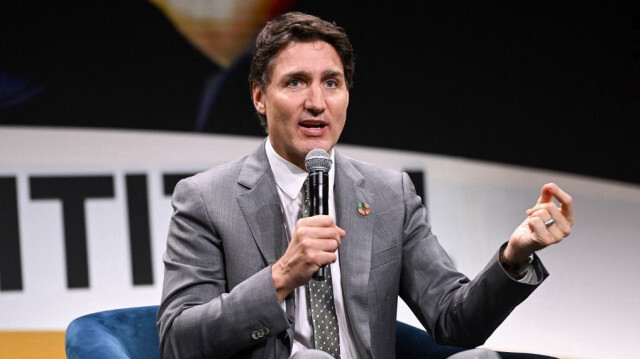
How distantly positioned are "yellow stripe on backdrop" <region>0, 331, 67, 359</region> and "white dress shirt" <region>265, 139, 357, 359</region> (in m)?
2.05

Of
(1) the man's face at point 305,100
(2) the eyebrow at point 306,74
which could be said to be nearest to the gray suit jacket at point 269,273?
(1) the man's face at point 305,100

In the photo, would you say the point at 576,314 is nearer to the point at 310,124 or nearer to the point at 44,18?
the point at 310,124

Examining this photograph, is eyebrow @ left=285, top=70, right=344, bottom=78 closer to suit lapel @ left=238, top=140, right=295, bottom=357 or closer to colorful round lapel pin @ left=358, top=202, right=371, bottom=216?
suit lapel @ left=238, top=140, right=295, bottom=357

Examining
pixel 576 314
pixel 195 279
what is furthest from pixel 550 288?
pixel 195 279

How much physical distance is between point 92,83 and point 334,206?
2.22 metres

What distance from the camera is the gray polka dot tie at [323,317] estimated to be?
194 centimetres

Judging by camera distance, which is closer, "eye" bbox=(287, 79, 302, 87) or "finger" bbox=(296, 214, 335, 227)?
"finger" bbox=(296, 214, 335, 227)

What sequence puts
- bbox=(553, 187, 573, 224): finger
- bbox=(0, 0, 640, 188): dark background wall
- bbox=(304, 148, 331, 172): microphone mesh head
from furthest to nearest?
bbox=(0, 0, 640, 188): dark background wall → bbox=(304, 148, 331, 172): microphone mesh head → bbox=(553, 187, 573, 224): finger

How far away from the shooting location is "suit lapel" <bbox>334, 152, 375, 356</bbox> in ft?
6.62

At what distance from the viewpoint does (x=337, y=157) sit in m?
2.23

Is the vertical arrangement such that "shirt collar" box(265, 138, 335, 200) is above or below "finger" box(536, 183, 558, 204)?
above

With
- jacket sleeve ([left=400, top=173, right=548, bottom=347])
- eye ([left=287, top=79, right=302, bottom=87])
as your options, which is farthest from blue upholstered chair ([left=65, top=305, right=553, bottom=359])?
eye ([left=287, top=79, right=302, bottom=87])

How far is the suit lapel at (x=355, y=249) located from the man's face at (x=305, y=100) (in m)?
0.15

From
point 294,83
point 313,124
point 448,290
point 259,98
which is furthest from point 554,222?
point 259,98
